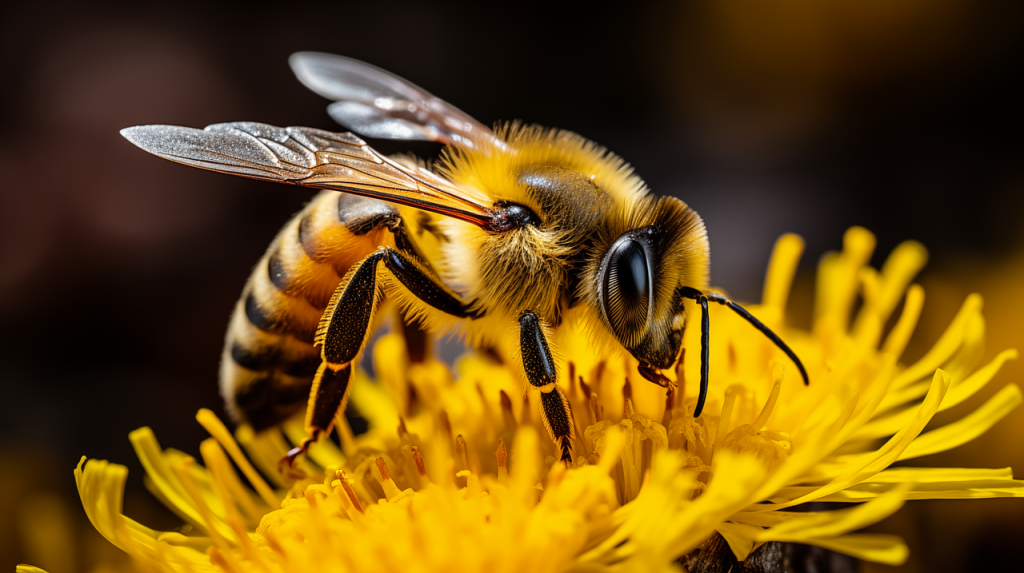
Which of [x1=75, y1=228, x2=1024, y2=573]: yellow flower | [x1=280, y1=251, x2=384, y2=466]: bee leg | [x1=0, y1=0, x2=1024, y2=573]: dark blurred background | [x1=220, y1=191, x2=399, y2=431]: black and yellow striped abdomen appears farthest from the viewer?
[x1=0, y1=0, x2=1024, y2=573]: dark blurred background

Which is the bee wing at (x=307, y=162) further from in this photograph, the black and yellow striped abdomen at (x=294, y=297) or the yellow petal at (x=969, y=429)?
the yellow petal at (x=969, y=429)

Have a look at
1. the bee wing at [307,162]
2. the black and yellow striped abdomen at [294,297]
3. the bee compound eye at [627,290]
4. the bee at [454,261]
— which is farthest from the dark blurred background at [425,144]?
the bee compound eye at [627,290]

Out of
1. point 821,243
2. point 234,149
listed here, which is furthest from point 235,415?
point 821,243

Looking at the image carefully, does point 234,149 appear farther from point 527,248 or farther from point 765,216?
point 765,216

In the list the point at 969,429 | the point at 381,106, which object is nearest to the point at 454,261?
the point at 381,106

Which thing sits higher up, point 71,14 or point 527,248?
point 71,14

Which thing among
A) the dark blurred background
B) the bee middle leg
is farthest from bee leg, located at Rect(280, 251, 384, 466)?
the dark blurred background

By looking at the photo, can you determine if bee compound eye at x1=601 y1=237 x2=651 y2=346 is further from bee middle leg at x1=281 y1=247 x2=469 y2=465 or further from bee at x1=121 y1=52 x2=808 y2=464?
bee middle leg at x1=281 y1=247 x2=469 y2=465
